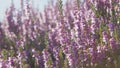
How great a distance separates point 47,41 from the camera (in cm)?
1383

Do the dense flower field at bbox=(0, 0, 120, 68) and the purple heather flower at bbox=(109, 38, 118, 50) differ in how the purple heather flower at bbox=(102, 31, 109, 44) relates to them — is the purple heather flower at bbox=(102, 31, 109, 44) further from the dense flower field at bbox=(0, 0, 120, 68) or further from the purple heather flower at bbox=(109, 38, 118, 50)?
the purple heather flower at bbox=(109, 38, 118, 50)

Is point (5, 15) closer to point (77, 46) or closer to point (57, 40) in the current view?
point (57, 40)

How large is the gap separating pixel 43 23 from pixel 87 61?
8.88 m

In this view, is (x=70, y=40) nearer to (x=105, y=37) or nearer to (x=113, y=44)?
(x=105, y=37)

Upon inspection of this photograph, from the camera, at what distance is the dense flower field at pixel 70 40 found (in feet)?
37.4

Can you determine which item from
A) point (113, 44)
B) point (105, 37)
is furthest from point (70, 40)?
point (113, 44)

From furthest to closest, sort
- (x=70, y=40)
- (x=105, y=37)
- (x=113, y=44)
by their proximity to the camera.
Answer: (x=105, y=37) → (x=70, y=40) → (x=113, y=44)

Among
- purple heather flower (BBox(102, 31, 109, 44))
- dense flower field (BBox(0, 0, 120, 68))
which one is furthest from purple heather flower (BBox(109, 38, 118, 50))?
purple heather flower (BBox(102, 31, 109, 44))

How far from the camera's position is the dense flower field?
37.4ft

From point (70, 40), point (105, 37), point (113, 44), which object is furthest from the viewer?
point (105, 37)

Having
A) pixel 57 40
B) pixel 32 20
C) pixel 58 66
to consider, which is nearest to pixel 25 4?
pixel 32 20

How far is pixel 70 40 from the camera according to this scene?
11.7m

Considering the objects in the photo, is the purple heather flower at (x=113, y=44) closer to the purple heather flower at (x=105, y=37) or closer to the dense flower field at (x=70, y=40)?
the dense flower field at (x=70, y=40)

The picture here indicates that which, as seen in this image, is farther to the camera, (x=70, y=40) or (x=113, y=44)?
(x=70, y=40)
